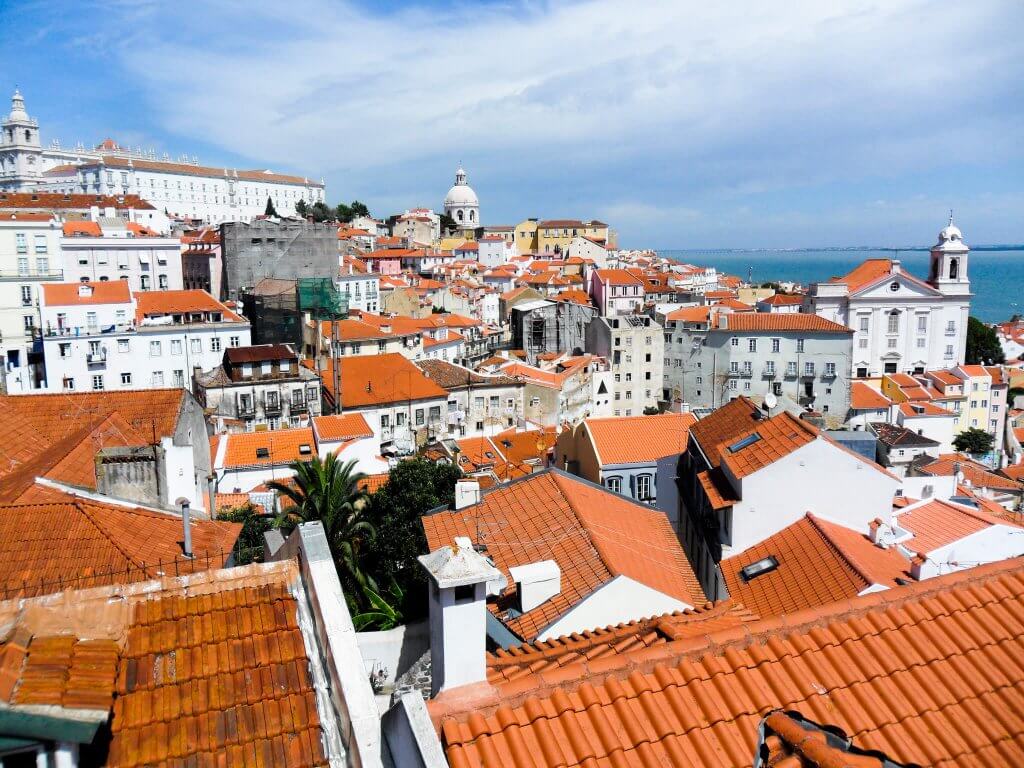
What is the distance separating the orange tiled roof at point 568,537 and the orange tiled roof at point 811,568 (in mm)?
978

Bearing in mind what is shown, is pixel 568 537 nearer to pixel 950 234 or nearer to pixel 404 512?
pixel 404 512

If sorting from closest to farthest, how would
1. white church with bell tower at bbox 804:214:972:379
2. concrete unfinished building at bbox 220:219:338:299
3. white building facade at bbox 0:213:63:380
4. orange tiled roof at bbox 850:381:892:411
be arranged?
white building facade at bbox 0:213:63:380
orange tiled roof at bbox 850:381:892:411
concrete unfinished building at bbox 220:219:338:299
white church with bell tower at bbox 804:214:972:379

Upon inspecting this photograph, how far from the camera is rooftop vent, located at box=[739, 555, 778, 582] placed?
13203 mm

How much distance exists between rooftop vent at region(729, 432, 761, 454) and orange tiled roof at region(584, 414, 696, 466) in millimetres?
5690

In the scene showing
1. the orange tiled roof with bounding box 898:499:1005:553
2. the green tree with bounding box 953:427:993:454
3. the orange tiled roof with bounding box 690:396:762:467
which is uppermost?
the orange tiled roof with bounding box 690:396:762:467

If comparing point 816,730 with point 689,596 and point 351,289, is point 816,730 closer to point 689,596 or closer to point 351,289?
point 689,596

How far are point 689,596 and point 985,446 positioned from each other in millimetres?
51341

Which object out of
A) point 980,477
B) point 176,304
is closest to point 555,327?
point 176,304

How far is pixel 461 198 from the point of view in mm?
133875

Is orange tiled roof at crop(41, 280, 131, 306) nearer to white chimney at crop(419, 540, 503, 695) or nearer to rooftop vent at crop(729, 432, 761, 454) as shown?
rooftop vent at crop(729, 432, 761, 454)

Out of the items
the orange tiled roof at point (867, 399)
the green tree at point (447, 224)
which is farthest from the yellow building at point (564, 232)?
the orange tiled roof at point (867, 399)

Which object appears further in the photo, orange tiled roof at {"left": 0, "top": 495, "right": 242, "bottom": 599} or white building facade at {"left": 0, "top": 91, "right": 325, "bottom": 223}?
white building facade at {"left": 0, "top": 91, "right": 325, "bottom": 223}

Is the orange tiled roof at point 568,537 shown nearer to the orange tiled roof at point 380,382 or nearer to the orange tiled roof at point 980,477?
the orange tiled roof at point 980,477

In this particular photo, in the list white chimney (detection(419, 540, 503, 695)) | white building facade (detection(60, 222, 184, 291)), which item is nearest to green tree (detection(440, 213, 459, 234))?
white building facade (detection(60, 222, 184, 291))
